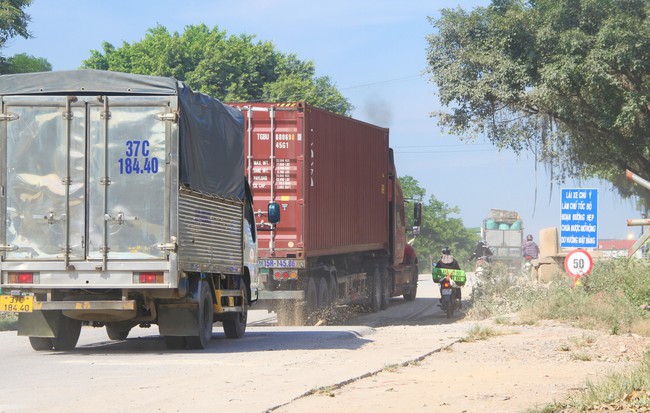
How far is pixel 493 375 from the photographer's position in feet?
40.4

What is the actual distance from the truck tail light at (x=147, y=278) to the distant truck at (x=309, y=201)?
5.82 m

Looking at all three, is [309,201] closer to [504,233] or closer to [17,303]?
[17,303]

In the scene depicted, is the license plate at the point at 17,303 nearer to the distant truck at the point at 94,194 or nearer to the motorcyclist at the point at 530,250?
the distant truck at the point at 94,194

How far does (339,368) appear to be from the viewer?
1319cm

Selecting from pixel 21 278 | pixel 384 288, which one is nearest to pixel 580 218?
pixel 384 288

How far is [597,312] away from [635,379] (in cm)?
944

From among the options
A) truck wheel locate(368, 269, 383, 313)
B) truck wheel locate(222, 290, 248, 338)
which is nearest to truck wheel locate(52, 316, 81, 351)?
truck wheel locate(222, 290, 248, 338)

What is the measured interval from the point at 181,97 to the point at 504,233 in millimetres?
49071

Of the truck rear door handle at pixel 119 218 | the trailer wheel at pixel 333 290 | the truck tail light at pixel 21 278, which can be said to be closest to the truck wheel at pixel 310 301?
the trailer wheel at pixel 333 290

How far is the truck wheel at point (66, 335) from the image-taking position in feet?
51.3

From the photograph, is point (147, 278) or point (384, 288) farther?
point (384, 288)

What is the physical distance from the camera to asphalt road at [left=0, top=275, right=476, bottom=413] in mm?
10414

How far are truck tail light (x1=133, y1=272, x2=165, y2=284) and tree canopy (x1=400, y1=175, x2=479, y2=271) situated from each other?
223 feet

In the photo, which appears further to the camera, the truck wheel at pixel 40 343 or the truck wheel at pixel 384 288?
the truck wheel at pixel 384 288
